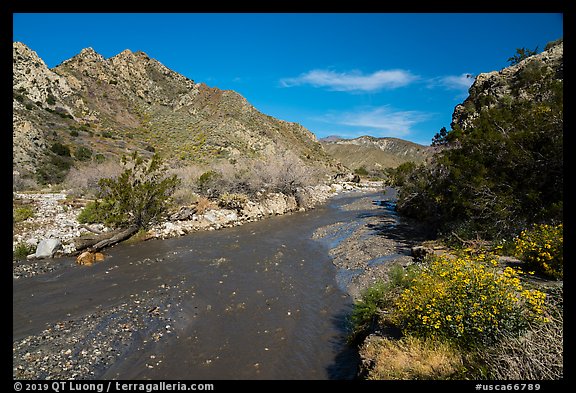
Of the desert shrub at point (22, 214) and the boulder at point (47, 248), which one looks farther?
the desert shrub at point (22, 214)

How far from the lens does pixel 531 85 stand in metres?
14.3

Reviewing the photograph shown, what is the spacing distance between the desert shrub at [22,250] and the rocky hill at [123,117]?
23.2m

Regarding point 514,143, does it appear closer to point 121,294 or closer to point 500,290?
point 500,290

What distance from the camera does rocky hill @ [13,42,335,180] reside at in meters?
37.9

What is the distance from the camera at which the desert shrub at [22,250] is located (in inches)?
520

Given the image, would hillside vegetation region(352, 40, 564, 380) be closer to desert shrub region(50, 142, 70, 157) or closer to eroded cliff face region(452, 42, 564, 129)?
eroded cliff face region(452, 42, 564, 129)

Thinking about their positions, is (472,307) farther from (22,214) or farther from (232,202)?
(232,202)

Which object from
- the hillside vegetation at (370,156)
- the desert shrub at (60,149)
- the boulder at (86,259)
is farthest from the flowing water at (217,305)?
the hillside vegetation at (370,156)

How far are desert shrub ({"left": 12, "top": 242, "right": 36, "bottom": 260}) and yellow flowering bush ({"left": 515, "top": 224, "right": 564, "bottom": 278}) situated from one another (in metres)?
18.3

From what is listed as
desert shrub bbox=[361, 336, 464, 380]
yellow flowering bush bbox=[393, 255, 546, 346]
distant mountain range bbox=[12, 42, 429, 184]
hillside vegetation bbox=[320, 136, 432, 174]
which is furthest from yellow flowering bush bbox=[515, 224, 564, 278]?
hillside vegetation bbox=[320, 136, 432, 174]

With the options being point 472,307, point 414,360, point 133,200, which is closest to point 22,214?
point 133,200

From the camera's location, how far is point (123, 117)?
59.2 meters

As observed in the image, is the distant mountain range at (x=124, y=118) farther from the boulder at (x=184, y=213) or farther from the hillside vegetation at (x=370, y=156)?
the hillside vegetation at (x=370, y=156)
